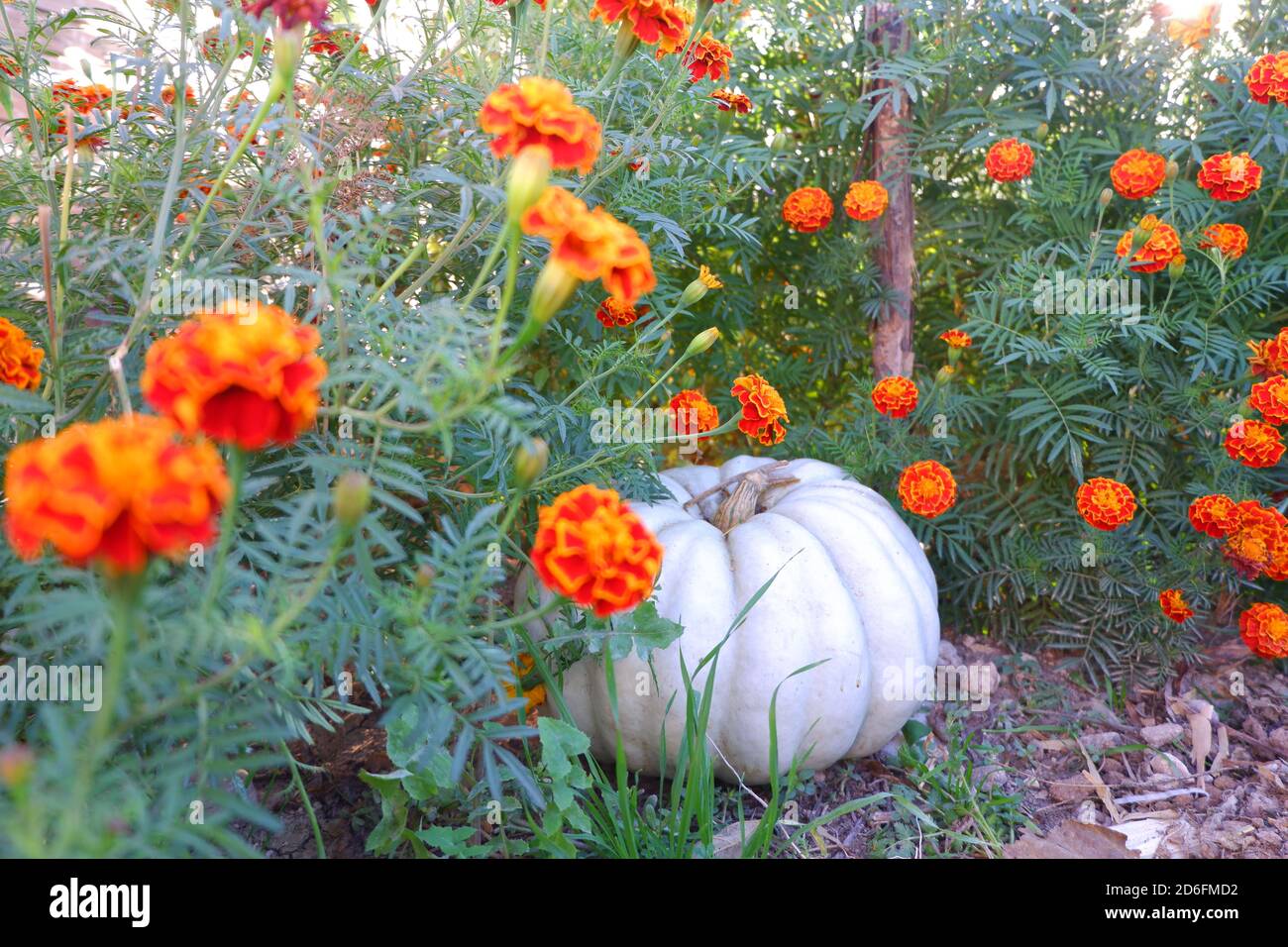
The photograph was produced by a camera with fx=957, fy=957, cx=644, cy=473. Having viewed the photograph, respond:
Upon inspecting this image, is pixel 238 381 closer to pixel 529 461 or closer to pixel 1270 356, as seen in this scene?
pixel 529 461

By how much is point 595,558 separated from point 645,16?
0.75 metres

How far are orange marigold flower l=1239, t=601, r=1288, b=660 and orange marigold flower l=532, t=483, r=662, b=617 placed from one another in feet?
5.17

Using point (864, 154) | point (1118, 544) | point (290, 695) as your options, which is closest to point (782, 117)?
point (864, 154)

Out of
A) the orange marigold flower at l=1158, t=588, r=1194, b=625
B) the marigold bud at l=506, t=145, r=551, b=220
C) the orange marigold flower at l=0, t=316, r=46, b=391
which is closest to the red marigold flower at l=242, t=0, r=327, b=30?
the marigold bud at l=506, t=145, r=551, b=220

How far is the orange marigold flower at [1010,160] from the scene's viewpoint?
206 centimetres

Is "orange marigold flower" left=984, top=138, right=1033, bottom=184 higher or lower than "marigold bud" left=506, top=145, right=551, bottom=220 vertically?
higher

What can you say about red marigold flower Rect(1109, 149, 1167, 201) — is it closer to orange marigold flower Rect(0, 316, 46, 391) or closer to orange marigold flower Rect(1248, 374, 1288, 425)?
orange marigold flower Rect(1248, 374, 1288, 425)

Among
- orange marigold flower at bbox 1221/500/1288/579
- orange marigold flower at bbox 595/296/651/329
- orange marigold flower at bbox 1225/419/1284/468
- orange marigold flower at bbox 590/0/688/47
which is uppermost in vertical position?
orange marigold flower at bbox 590/0/688/47

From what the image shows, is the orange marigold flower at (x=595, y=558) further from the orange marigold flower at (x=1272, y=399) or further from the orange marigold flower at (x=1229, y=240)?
the orange marigold flower at (x=1229, y=240)

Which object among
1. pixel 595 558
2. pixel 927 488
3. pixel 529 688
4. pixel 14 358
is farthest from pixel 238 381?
pixel 927 488

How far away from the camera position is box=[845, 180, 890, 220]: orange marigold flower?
218 cm

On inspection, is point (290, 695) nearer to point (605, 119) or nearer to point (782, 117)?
point (605, 119)
